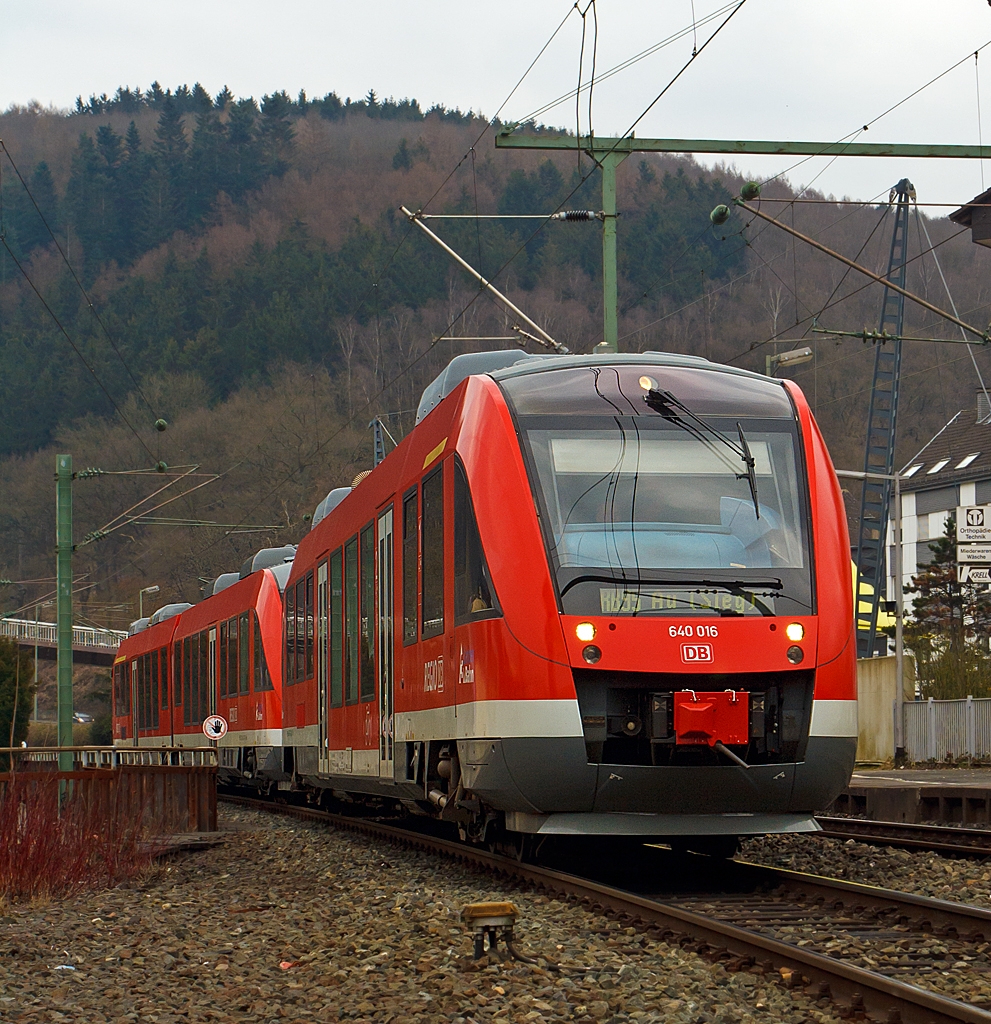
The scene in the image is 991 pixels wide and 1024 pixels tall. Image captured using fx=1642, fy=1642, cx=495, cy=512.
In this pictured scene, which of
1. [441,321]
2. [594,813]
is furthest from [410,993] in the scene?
[441,321]

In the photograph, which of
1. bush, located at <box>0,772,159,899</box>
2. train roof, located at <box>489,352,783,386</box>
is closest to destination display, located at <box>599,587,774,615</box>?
train roof, located at <box>489,352,783,386</box>

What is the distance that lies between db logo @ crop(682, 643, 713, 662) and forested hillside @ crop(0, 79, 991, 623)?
35.7 m

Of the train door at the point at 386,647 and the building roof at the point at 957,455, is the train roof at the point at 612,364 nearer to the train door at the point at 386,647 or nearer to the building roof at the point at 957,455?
the train door at the point at 386,647

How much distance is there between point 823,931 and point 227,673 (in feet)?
61.3

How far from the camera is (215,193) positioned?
391 feet

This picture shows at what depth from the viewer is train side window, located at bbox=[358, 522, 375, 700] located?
45.6 feet

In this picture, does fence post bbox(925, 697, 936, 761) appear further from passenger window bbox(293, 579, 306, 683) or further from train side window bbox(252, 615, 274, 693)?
passenger window bbox(293, 579, 306, 683)

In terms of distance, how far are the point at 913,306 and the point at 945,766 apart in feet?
100

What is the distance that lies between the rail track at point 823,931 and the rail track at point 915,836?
2.41 m

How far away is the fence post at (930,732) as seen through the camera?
32656 mm

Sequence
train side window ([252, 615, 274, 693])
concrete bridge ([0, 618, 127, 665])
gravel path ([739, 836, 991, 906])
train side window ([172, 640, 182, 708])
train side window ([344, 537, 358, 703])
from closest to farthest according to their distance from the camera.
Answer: gravel path ([739, 836, 991, 906])
train side window ([344, 537, 358, 703])
train side window ([252, 615, 274, 693])
train side window ([172, 640, 182, 708])
concrete bridge ([0, 618, 127, 665])

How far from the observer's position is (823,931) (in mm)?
8266

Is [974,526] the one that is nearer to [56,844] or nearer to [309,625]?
[309,625]

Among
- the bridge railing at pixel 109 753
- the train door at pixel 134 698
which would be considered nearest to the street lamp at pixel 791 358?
the bridge railing at pixel 109 753
